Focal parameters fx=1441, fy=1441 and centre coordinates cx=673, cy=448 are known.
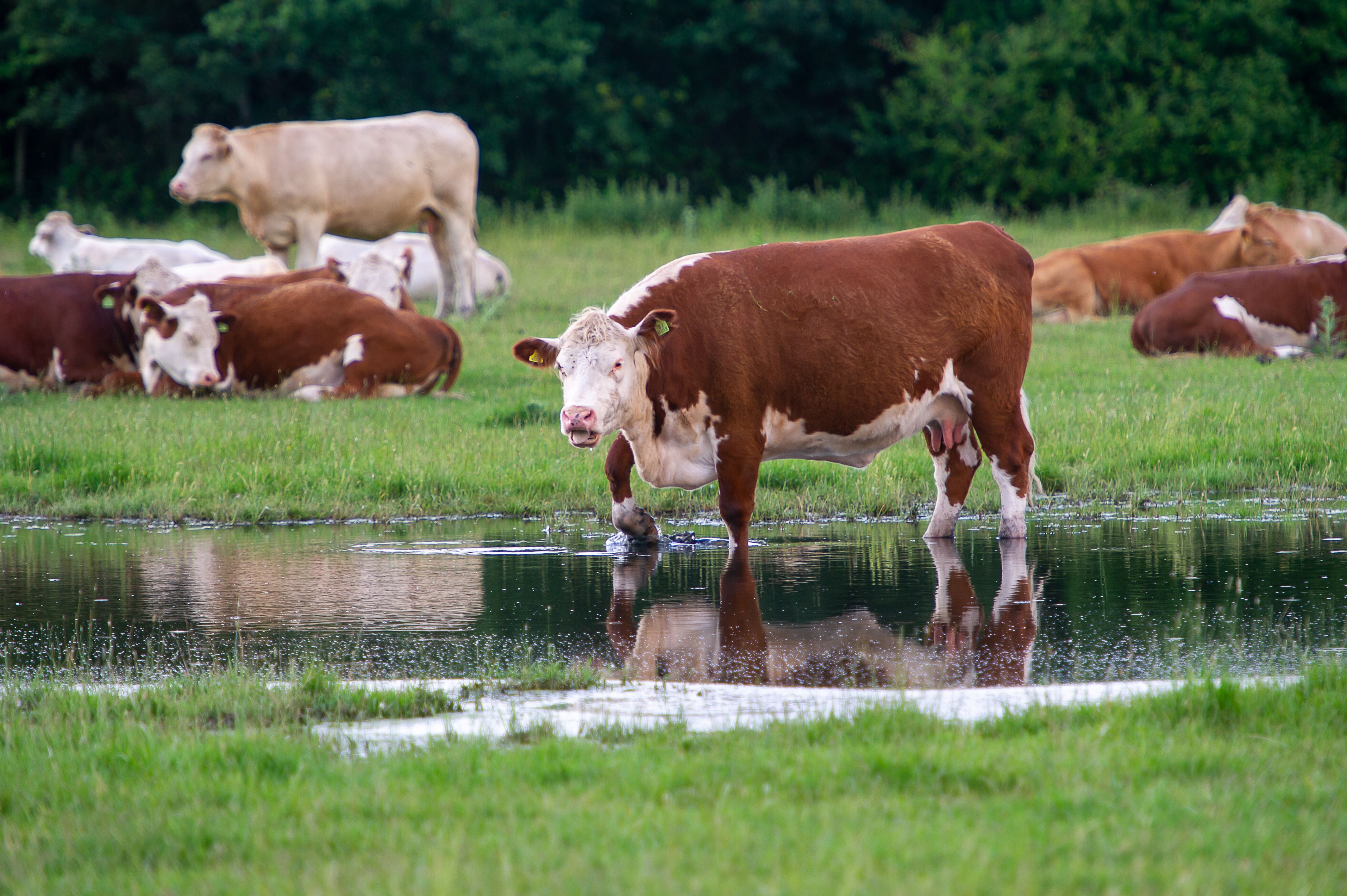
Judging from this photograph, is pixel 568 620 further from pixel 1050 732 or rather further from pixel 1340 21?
pixel 1340 21

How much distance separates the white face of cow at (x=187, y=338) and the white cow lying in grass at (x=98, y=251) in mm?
5995

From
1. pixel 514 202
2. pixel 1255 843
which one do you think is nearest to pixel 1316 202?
pixel 514 202

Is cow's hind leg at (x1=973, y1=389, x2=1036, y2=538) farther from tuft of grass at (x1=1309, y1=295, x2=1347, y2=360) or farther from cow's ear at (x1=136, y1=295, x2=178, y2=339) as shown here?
cow's ear at (x1=136, y1=295, x2=178, y2=339)

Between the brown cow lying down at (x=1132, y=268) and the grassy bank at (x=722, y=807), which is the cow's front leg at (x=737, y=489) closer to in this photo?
the grassy bank at (x=722, y=807)

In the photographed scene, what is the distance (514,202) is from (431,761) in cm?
3196

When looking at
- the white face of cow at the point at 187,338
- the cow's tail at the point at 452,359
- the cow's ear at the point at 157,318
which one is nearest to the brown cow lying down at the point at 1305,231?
the cow's tail at the point at 452,359

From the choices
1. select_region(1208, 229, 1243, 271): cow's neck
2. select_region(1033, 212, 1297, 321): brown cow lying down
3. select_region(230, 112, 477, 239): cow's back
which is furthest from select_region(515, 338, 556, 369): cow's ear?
select_region(1208, 229, 1243, 271): cow's neck

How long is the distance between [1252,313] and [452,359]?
25.2ft

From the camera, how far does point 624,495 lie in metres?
7.51

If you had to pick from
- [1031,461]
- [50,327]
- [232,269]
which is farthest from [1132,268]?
[50,327]

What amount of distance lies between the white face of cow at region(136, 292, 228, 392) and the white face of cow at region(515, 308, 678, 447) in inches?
248

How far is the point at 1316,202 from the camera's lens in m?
27.8

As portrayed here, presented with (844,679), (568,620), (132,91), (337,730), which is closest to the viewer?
(337,730)

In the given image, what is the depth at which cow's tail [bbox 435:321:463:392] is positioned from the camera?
12.9 m
